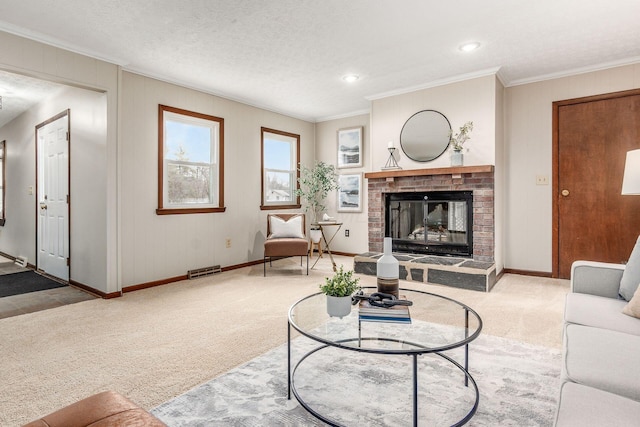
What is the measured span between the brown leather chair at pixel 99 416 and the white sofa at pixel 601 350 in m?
1.14

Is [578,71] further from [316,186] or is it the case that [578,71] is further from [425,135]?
[316,186]

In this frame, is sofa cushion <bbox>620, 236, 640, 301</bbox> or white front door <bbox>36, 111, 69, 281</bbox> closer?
sofa cushion <bbox>620, 236, 640, 301</bbox>

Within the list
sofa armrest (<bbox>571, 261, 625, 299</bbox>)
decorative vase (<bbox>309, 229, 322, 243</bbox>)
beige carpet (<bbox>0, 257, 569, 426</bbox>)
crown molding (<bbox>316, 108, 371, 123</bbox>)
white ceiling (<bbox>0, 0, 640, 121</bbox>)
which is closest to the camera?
beige carpet (<bbox>0, 257, 569, 426</bbox>)

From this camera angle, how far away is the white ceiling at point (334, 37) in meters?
2.71

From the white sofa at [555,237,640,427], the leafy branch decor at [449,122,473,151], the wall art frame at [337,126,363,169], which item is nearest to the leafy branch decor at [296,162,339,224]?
the wall art frame at [337,126,363,169]

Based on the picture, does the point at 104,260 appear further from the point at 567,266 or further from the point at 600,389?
the point at 567,266

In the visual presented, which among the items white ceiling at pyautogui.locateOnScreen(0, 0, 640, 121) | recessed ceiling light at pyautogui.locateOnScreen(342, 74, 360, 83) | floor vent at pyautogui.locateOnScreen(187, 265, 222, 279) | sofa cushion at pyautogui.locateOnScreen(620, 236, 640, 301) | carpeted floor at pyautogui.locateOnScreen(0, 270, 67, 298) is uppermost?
recessed ceiling light at pyautogui.locateOnScreen(342, 74, 360, 83)

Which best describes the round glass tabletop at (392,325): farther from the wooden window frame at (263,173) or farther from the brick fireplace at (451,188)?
the wooden window frame at (263,173)

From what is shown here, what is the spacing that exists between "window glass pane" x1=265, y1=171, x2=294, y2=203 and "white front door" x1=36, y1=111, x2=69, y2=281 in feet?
8.58

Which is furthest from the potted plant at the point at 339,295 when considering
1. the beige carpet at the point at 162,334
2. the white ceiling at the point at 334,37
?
the white ceiling at the point at 334,37

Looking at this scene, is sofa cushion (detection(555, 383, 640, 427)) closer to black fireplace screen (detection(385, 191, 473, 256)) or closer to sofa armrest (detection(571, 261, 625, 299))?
sofa armrest (detection(571, 261, 625, 299))

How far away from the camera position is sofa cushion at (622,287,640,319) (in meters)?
1.70

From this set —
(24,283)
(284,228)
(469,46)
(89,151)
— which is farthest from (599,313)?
(24,283)

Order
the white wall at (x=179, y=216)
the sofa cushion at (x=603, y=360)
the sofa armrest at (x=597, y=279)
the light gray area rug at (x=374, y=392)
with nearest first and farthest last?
the sofa cushion at (x=603, y=360) < the light gray area rug at (x=374, y=392) < the sofa armrest at (x=597, y=279) < the white wall at (x=179, y=216)
